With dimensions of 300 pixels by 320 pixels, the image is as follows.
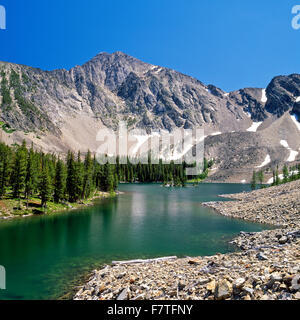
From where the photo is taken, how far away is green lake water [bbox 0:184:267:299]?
22386 millimetres

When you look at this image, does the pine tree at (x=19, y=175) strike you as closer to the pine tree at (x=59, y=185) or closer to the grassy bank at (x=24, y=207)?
the grassy bank at (x=24, y=207)

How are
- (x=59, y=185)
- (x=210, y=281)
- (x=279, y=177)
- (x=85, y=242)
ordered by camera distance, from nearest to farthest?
1. (x=210, y=281)
2. (x=85, y=242)
3. (x=59, y=185)
4. (x=279, y=177)

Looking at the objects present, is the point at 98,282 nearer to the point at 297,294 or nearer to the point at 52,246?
the point at 297,294

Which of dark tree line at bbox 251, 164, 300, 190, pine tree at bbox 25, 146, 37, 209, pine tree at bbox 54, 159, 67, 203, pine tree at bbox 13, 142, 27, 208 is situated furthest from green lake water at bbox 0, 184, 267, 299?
dark tree line at bbox 251, 164, 300, 190

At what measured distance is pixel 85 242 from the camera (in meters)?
35.6

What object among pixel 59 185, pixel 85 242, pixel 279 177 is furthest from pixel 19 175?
pixel 279 177

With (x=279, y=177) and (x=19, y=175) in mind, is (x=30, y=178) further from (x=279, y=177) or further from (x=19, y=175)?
(x=279, y=177)

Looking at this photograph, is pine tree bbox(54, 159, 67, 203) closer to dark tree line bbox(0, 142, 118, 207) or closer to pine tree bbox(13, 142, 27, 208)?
dark tree line bbox(0, 142, 118, 207)

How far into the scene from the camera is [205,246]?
32188mm
